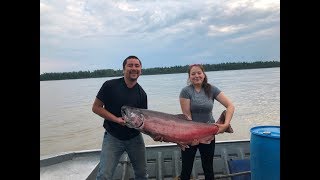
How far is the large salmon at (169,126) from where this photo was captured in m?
3.99

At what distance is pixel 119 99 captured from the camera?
4160 millimetres

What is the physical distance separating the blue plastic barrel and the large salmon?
542 millimetres

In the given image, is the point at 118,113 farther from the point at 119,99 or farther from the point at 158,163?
the point at 158,163

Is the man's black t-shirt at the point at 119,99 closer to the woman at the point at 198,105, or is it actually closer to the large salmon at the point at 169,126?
the large salmon at the point at 169,126

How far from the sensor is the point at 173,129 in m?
4.09

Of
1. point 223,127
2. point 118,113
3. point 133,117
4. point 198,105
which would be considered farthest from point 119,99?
point 223,127

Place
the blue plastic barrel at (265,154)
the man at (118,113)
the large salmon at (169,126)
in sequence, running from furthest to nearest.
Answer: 1. the man at (118,113)
2. the large salmon at (169,126)
3. the blue plastic barrel at (265,154)

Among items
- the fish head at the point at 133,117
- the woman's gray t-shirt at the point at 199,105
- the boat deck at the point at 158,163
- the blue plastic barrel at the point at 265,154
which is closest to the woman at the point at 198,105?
the woman's gray t-shirt at the point at 199,105

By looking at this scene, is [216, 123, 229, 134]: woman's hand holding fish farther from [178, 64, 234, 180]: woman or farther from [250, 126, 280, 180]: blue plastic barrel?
[250, 126, 280, 180]: blue plastic barrel

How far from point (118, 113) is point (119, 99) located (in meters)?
0.18

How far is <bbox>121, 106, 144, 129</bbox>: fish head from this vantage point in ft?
13.0

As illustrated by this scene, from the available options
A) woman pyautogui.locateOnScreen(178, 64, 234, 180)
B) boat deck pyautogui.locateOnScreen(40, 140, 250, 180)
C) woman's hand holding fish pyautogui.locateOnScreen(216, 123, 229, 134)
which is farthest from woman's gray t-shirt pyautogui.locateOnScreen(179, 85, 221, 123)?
boat deck pyautogui.locateOnScreen(40, 140, 250, 180)
